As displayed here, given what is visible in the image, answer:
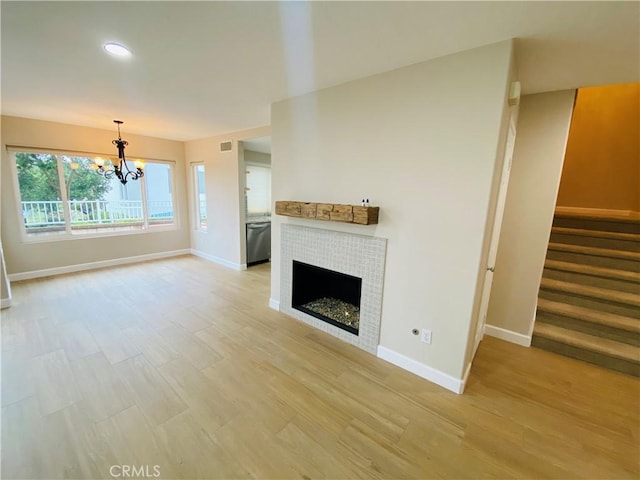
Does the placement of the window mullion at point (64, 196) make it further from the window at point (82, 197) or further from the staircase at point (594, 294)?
the staircase at point (594, 294)

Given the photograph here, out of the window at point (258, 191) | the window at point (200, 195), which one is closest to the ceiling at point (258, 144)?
the window at point (258, 191)

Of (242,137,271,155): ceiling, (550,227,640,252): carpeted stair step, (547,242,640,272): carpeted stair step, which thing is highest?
(242,137,271,155): ceiling

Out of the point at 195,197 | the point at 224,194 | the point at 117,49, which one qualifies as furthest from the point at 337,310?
the point at 195,197

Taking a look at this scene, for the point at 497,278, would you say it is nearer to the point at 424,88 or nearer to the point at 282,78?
the point at 424,88

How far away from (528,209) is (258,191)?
451cm

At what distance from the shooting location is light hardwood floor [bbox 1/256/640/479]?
1.49 m

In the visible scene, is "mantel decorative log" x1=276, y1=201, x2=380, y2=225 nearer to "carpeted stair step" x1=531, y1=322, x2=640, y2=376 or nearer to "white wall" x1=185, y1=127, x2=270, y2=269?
"white wall" x1=185, y1=127, x2=270, y2=269

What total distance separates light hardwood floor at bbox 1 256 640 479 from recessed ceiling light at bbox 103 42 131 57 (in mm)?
2480

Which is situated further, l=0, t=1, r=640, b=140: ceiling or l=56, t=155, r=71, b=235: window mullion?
l=56, t=155, r=71, b=235: window mullion

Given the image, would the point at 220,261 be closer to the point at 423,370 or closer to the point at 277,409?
the point at 277,409

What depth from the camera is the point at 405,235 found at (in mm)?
2170

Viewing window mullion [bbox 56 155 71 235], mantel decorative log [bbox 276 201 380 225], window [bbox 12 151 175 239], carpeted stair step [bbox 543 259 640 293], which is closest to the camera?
mantel decorative log [bbox 276 201 380 225]

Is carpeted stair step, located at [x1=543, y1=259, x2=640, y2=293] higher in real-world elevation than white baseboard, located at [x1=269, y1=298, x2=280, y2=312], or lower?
higher

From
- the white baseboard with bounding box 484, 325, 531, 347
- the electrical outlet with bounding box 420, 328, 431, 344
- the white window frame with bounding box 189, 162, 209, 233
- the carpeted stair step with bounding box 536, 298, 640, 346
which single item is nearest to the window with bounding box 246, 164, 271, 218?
the white window frame with bounding box 189, 162, 209, 233
